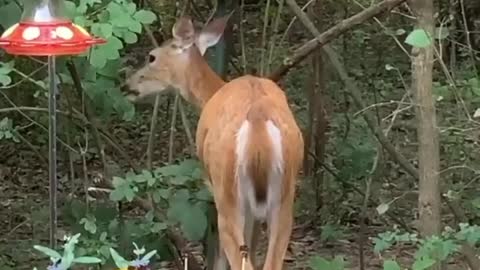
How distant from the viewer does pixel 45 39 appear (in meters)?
3.29

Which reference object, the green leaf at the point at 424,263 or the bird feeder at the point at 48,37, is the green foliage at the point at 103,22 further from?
the green leaf at the point at 424,263

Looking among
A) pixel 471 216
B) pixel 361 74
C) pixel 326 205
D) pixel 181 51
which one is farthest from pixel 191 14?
pixel 361 74

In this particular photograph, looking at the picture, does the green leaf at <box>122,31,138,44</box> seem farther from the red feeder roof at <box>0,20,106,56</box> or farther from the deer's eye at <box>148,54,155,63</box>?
the deer's eye at <box>148,54,155,63</box>

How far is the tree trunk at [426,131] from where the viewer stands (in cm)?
515

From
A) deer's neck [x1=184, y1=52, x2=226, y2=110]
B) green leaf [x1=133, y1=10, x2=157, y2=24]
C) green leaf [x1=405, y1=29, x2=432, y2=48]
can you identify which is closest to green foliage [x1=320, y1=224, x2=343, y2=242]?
deer's neck [x1=184, y1=52, x2=226, y2=110]

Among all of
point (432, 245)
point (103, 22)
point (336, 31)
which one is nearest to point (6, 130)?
point (103, 22)

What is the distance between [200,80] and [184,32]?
Result: 26 centimetres

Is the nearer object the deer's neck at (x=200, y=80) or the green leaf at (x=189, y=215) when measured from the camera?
the green leaf at (x=189, y=215)

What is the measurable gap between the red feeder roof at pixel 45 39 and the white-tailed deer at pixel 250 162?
5.66 feet

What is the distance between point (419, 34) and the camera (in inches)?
174

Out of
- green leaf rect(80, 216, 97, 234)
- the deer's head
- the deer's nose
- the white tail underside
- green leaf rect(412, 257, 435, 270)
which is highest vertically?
the deer's head

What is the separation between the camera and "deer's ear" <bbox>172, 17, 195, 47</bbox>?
625 cm

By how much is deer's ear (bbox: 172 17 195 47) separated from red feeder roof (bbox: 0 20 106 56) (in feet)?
9.36

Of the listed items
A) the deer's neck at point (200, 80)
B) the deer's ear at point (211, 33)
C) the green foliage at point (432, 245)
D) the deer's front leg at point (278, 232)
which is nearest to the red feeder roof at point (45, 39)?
the green foliage at point (432, 245)
